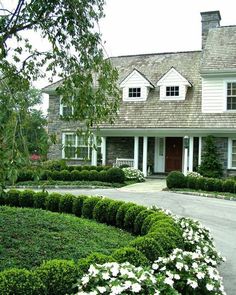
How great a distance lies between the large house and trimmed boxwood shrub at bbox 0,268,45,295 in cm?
1528

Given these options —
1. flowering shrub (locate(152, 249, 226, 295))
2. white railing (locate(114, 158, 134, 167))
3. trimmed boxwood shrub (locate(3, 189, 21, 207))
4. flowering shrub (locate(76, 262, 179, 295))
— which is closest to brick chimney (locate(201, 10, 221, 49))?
white railing (locate(114, 158, 134, 167))

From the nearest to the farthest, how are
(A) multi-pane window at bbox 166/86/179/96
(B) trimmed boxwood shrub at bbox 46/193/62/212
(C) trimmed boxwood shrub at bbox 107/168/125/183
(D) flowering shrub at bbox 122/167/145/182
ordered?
(B) trimmed boxwood shrub at bbox 46/193/62/212 < (C) trimmed boxwood shrub at bbox 107/168/125/183 < (D) flowering shrub at bbox 122/167/145/182 < (A) multi-pane window at bbox 166/86/179/96

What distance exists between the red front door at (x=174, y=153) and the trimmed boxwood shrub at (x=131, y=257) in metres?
18.7

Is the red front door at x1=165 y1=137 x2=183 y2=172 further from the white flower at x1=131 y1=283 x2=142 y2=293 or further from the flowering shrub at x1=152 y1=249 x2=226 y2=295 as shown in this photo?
the white flower at x1=131 y1=283 x2=142 y2=293

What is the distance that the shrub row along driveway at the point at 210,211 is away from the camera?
703cm

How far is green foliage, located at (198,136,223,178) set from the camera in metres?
19.9

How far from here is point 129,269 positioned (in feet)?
13.2

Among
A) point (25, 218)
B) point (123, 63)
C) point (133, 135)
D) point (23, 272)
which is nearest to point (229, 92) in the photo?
point (133, 135)

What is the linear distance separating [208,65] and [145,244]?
1723cm

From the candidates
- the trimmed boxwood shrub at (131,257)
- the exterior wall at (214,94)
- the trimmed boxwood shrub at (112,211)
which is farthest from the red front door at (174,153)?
the trimmed boxwood shrub at (131,257)

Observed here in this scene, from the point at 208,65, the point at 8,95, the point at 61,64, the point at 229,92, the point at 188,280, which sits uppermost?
the point at 208,65

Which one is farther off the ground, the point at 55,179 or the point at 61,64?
the point at 61,64

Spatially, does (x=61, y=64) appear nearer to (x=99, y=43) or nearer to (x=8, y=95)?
(x=99, y=43)

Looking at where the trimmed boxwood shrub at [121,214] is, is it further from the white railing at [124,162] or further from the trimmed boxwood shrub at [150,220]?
the white railing at [124,162]
